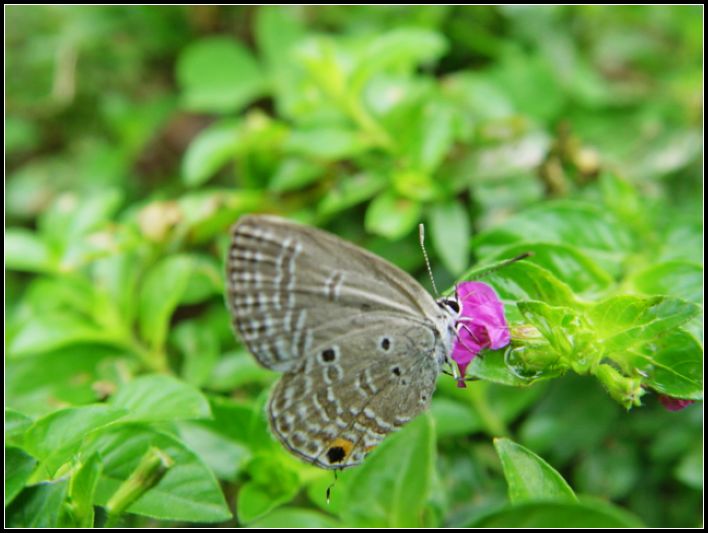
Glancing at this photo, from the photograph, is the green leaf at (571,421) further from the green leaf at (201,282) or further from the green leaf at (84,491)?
the green leaf at (84,491)

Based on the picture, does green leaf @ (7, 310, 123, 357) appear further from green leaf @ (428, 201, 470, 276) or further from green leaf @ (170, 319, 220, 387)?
green leaf @ (428, 201, 470, 276)

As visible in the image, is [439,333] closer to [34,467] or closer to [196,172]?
[34,467]

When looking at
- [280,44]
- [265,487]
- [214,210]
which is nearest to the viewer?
[265,487]

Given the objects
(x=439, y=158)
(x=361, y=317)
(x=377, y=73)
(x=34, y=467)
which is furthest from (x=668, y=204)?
(x=34, y=467)

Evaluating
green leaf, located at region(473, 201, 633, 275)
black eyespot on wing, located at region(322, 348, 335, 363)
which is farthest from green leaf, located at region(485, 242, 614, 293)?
black eyespot on wing, located at region(322, 348, 335, 363)

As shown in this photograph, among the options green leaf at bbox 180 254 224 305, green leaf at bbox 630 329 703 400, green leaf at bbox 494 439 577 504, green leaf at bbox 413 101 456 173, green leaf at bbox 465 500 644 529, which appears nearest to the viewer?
green leaf at bbox 465 500 644 529

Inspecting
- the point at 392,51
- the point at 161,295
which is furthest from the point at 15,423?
the point at 392,51

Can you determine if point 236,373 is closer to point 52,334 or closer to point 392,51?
point 52,334
